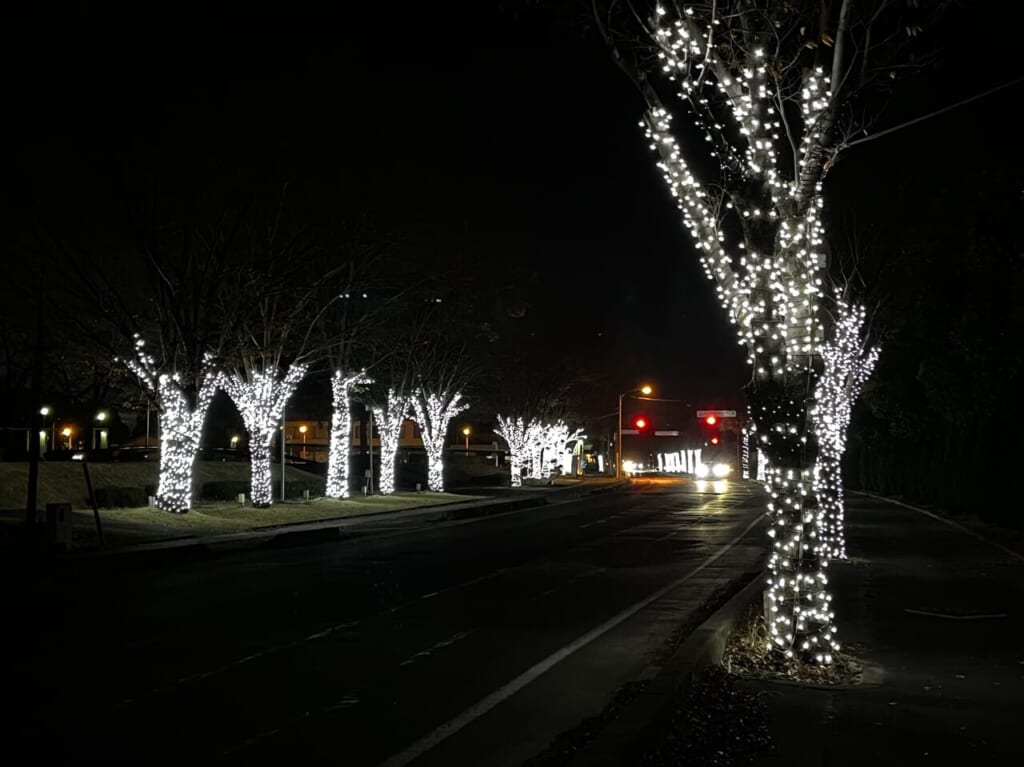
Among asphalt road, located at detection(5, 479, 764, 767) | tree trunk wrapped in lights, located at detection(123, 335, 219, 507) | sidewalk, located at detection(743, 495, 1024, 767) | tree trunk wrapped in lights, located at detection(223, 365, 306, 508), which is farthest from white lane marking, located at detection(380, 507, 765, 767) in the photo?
tree trunk wrapped in lights, located at detection(223, 365, 306, 508)

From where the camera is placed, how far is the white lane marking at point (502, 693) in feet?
24.5

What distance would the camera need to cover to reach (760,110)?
395 inches

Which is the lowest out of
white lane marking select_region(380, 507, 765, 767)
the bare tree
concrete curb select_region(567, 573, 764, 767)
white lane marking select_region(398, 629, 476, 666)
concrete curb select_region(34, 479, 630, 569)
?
white lane marking select_region(380, 507, 765, 767)

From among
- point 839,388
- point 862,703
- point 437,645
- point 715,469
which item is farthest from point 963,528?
point 715,469

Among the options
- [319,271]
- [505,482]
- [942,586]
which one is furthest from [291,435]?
[942,586]

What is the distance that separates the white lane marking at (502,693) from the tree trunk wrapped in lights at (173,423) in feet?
54.3

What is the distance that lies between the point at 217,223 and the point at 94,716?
22398 millimetres

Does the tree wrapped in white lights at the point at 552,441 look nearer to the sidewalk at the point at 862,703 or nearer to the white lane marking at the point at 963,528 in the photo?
the white lane marking at the point at 963,528

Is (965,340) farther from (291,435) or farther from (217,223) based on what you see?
(291,435)

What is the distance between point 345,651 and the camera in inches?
449

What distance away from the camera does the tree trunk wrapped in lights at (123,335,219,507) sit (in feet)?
94.2

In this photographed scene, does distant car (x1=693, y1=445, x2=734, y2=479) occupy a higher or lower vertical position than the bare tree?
lower

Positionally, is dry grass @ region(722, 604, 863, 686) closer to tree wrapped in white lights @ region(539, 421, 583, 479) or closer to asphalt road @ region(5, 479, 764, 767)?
asphalt road @ region(5, 479, 764, 767)

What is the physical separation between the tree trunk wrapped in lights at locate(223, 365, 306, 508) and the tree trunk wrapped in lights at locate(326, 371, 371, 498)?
11.7ft
